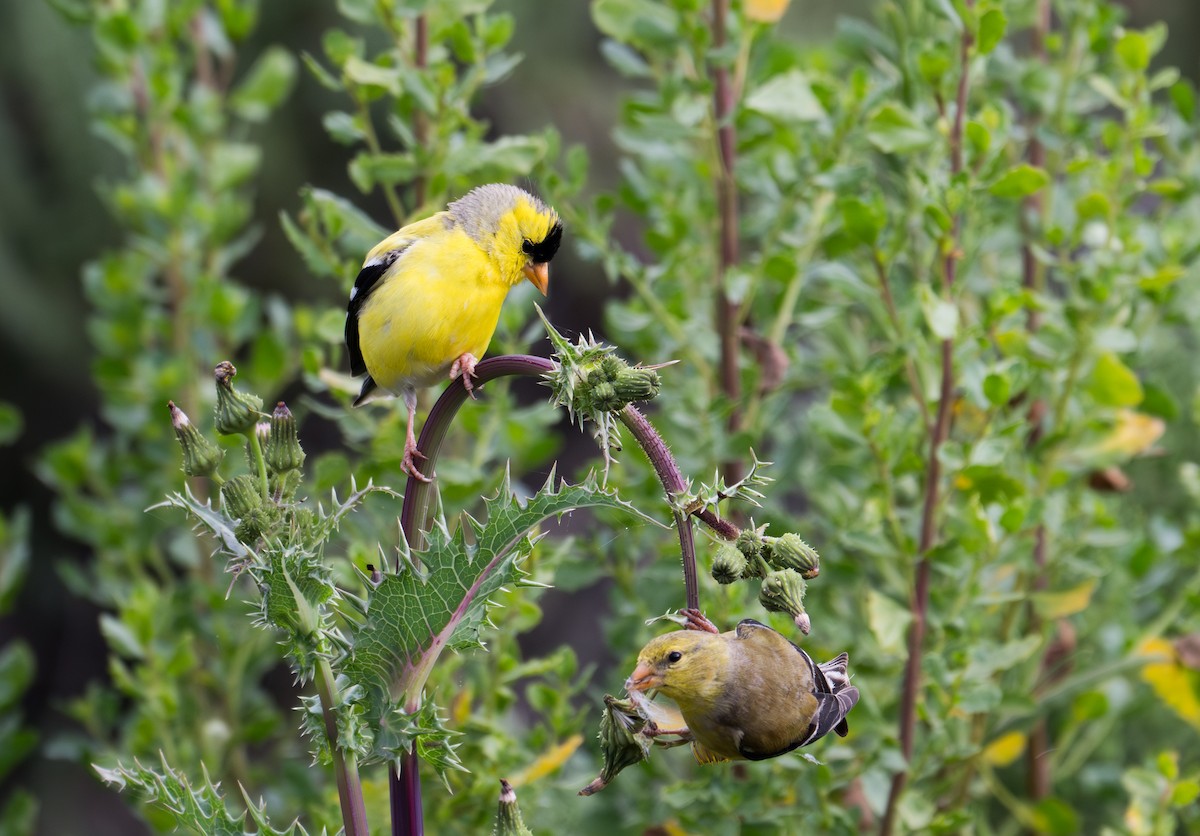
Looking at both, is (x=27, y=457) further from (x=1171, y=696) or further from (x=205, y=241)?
(x=1171, y=696)

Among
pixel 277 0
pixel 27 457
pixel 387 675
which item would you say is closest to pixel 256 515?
pixel 387 675

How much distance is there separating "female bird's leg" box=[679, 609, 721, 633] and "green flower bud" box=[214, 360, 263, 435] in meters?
0.26

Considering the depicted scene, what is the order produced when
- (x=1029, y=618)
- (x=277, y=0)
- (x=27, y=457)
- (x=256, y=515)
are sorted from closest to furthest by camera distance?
(x=256, y=515)
(x=1029, y=618)
(x=277, y=0)
(x=27, y=457)

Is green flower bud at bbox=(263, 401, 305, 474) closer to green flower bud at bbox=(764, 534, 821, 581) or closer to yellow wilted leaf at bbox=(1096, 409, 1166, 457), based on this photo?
green flower bud at bbox=(764, 534, 821, 581)

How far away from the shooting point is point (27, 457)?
104 inches

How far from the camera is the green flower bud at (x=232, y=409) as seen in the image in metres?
0.65

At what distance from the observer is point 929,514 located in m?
1.13

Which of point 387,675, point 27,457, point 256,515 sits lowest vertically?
point 27,457

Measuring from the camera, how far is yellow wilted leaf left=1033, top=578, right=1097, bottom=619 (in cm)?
121

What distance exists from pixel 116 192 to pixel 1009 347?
1176mm

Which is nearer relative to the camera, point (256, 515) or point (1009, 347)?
point (256, 515)

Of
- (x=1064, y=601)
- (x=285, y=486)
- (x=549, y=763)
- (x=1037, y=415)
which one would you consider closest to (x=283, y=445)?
(x=285, y=486)

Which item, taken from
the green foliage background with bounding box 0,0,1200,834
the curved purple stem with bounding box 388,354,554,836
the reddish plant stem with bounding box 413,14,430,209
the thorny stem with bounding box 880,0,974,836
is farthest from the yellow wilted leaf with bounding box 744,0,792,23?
the curved purple stem with bounding box 388,354,554,836

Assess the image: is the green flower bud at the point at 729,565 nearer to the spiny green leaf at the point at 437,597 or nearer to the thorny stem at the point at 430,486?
the thorny stem at the point at 430,486
